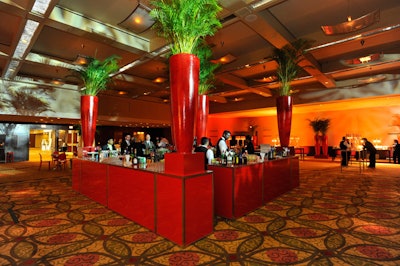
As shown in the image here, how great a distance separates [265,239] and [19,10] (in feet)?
19.2

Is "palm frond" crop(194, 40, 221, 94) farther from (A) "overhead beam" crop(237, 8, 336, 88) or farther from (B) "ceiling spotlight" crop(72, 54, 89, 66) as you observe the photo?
(B) "ceiling spotlight" crop(72, 54, 89, 66)

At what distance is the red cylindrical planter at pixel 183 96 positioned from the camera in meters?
3.07

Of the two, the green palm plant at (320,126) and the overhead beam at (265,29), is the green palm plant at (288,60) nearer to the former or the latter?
the overhead beam at (265,29)

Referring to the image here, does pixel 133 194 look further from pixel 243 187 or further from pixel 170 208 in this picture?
pixel 243 187

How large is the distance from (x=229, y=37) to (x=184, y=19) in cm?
427

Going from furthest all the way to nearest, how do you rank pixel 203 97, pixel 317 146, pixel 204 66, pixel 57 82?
1. pixel 317 146
2. pixel 57 82
3. pixel 203 97
4. pixel 204 66

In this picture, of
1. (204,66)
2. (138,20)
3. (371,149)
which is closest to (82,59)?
(138,20)

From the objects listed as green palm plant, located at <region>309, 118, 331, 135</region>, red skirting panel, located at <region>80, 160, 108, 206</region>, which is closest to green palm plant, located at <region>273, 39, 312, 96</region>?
red skirting panel, located at <region>80, 160, 108, 206</region>

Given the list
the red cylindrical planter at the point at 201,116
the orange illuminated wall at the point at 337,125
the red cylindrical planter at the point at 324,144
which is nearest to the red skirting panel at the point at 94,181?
the red cylindrical planter at the point at 201,116

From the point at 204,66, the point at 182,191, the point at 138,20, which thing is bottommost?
the point at 182,191

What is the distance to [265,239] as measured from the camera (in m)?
3.04

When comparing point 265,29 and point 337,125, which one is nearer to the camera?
point 265,29

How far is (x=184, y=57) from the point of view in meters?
3.07

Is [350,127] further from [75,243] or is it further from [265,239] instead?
[75,243]
